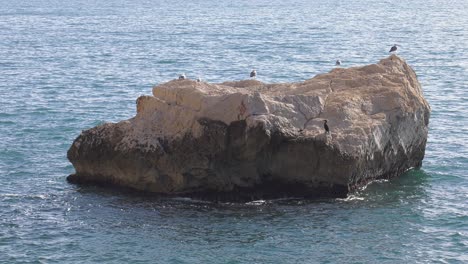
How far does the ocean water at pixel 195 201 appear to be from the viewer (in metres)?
25.8

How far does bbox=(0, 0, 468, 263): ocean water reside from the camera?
2578cm

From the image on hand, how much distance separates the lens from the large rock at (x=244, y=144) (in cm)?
2864

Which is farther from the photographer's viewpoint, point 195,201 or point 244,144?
point 195,201

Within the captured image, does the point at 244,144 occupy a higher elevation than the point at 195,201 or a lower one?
higher

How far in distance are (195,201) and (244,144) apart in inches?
97.0

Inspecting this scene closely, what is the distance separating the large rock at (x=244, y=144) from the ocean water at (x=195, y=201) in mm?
631

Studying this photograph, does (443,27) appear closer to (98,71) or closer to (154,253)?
(98,71)

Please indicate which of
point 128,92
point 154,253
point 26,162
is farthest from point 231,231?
point 128,92

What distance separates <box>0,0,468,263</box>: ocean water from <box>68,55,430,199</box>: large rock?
0.63 m

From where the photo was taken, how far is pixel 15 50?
71.2 metres

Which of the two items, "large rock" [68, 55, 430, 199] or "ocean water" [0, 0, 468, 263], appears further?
"large rock" [68, 55, 430, 199]

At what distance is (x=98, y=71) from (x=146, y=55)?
31.4 feet

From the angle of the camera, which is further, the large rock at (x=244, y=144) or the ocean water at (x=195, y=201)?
the large rock at (x=244, y=144)

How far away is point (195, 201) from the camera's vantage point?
28859mm
